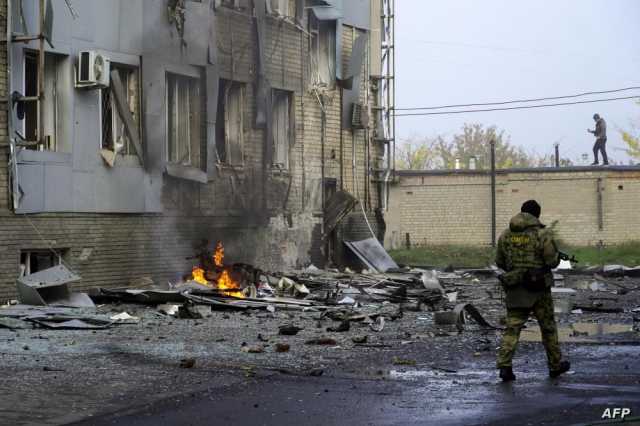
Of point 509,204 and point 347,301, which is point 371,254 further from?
point 509,204

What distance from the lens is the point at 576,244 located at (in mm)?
42969

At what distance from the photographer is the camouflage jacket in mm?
9922

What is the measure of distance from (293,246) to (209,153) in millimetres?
4060

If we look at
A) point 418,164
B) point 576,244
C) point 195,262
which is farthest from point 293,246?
point 418,164

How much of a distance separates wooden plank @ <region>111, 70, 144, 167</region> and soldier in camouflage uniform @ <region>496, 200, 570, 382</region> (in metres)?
10.1

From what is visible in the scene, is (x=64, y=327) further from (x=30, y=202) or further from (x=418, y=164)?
(x=418, y=164)

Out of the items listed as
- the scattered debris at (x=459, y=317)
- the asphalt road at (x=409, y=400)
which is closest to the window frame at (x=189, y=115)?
the scattered debris at (x=459, y=317)

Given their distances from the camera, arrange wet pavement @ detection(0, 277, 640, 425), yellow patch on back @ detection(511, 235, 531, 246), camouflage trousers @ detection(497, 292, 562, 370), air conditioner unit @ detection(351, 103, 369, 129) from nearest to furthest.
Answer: wet pavement @ detection(0, 277, 640, 425) → camouflage trousers @ detection(497, 292, 562, 370) → yellow patch on back @ detection(511, 235, 531, 246) → air conditioner unit @ detection(351, 103, 369, 129)

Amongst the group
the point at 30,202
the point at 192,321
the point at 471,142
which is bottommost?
the point at 192,321

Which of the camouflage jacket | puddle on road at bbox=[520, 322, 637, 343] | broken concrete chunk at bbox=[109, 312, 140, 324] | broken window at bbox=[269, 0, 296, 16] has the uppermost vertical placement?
broken window at bbox=[269, 0, 296, 16]

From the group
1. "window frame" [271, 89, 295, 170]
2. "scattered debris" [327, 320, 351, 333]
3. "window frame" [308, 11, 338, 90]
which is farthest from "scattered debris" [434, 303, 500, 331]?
"window frame" [308, 11, 338, 90]

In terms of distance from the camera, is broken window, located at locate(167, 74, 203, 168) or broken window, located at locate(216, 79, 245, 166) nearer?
broken window, located at locate(167, 74, 203, 168)

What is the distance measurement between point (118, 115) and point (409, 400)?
37.5ft

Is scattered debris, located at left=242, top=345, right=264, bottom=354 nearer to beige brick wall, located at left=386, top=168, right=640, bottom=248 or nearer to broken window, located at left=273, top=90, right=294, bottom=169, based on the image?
broken window, located at left=273, top=90, right=294, bottom=169
